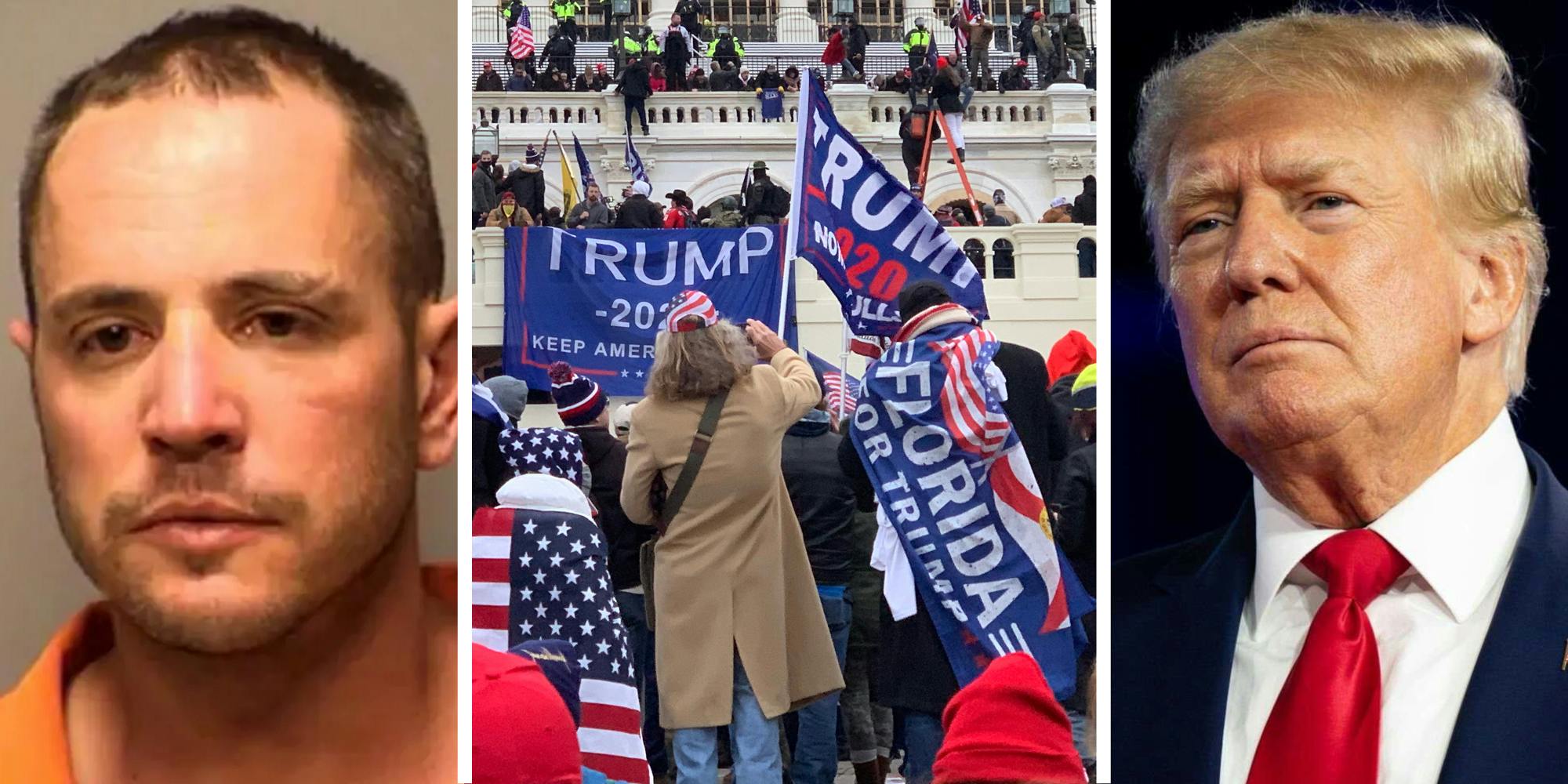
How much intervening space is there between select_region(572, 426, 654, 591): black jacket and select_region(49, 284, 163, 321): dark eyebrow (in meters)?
0.74

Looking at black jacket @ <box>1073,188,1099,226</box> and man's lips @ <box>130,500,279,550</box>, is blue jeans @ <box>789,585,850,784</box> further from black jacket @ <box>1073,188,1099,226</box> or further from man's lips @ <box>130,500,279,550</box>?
man's lips @ <box>130,500,279,550</box>

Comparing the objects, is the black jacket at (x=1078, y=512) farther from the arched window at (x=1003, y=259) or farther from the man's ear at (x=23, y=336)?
the man's ear at (x=23, y=336)

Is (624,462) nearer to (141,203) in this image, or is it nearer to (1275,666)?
(141,203)

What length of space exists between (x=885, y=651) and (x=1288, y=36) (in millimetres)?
1278

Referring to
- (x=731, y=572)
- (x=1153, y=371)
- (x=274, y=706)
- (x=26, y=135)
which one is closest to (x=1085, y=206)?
(x=1153, y=371)

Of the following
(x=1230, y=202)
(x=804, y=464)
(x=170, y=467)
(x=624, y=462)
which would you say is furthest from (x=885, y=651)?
(x=170, y=467)

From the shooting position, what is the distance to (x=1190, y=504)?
278 cm

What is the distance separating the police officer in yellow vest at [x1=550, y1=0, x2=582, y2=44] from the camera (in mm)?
2846

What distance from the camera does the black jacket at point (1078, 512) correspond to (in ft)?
9.18

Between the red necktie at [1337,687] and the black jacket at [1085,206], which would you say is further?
the black jacket at [1085,206]

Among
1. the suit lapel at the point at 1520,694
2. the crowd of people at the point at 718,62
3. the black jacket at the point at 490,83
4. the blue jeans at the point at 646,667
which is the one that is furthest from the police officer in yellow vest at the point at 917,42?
the suit lapel at the point at 1520,694

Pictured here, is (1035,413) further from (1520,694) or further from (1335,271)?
(1520,694)

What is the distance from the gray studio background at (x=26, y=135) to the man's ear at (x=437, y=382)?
0.16 ft

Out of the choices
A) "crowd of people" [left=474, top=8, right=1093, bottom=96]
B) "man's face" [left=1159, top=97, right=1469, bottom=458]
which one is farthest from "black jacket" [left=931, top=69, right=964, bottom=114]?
"man's face" [left=1159, top=97, right=1469, bottom=458]
